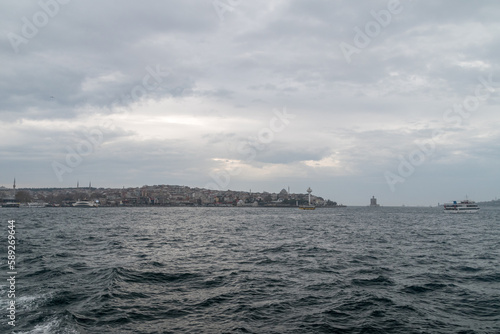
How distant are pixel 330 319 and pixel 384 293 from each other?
4.41 m

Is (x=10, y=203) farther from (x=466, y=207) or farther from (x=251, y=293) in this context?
(x=466, y=207)

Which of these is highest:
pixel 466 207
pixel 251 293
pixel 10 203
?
pixel 251 293

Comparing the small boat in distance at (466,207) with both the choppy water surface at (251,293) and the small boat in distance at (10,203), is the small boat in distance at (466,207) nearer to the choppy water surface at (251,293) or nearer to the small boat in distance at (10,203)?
the choppy water surface at (251,293)

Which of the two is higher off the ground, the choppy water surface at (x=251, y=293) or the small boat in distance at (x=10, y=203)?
the choppy water surface at (x=251, y=293)

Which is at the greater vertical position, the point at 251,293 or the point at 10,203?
the point at 251,293

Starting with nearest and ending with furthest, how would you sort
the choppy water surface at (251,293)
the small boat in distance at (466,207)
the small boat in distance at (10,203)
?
the choppy water surface at (251,293), the small boat in distance at (466,207), the small boat in distance at (10,203)

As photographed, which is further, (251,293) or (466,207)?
(466,207)

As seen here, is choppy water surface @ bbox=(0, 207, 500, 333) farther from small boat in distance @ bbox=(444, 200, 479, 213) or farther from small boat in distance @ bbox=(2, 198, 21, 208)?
small boat in distance @ bbox=(2, 198, 21, 208)

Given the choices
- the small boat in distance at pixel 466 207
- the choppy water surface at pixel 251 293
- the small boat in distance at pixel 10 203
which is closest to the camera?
the choppy water surface at pixel 251 293

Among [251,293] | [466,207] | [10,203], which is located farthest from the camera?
[10,203]

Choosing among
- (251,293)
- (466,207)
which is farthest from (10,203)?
(466,207)

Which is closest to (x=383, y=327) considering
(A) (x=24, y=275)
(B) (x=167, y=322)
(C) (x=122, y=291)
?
(B) (x=167, y=322)

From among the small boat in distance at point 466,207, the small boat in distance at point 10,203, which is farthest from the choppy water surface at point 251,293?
the small boat in distance at point 10,203

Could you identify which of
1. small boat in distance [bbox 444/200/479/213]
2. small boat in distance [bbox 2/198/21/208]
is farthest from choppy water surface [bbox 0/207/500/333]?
small boat in distance [bbox 2/198/21/208]
